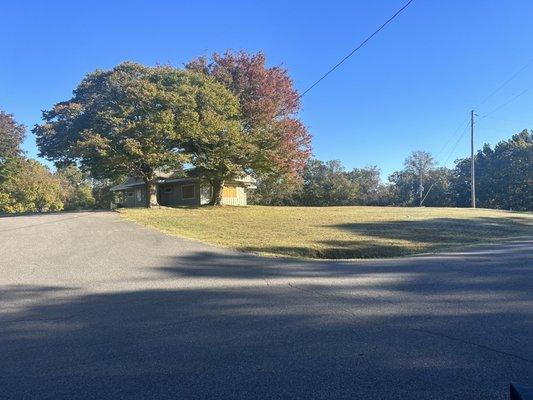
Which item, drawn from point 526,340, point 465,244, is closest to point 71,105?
point 465,244

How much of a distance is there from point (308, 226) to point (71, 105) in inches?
813

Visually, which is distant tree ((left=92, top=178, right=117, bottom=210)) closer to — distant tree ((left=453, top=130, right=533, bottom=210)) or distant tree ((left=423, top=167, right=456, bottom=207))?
distant tree ((left=423, top=167, right=456, bottom=207))

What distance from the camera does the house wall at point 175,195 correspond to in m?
40.5

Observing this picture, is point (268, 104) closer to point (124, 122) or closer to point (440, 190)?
point (124, 122)

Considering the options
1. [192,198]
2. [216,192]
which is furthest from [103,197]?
[216,192]

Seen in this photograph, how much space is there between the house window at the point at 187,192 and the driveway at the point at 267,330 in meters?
30.5

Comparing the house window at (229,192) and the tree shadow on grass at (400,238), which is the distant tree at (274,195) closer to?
the house window at (229,192)

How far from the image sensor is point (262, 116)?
31.9 meters

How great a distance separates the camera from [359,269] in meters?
9.90

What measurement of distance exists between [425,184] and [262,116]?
158 ft

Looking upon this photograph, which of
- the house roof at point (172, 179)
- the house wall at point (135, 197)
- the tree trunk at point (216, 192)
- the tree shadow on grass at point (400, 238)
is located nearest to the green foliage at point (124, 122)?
the house roof at point (172, 179)

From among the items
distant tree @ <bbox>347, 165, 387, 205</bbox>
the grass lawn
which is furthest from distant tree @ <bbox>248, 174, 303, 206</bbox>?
the grass lawn

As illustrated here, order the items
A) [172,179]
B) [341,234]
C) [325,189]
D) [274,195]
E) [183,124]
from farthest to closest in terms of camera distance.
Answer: [325,189] < [274,195] < [172,179] < [183,124] < [341,234]

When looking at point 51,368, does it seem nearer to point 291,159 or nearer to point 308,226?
point 308,226
